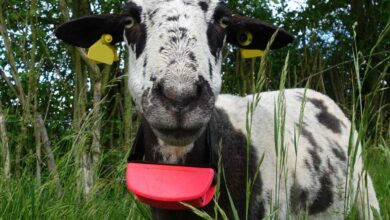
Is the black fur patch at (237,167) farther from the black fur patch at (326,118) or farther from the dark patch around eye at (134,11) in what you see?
the black fur patch at (326,118)

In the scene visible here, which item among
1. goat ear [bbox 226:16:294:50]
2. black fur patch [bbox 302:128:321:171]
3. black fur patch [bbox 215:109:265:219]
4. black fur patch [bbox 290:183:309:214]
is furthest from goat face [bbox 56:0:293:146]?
black fur patch [bbox 290:183:309:214]

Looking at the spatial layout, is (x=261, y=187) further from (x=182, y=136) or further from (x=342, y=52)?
(x=342, y=52)

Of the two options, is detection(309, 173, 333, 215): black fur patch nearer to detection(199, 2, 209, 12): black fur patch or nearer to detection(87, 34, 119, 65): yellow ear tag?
detection(199, 2, 209, 12): black fur patch

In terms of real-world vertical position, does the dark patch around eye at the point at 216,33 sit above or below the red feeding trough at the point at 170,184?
above

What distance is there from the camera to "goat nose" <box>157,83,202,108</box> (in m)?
2.37

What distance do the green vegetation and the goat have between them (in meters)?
0.21

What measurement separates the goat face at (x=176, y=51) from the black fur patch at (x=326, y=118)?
0.89 m

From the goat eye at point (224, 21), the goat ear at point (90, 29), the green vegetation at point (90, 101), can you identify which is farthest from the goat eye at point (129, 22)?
the green vegetation at point (90, 101)

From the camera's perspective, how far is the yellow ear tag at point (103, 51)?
11.6 feet

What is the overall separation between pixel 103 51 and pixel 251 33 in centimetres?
89

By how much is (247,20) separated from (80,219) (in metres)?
1.60

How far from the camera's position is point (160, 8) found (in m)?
2.91

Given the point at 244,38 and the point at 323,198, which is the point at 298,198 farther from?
the point at 244,38

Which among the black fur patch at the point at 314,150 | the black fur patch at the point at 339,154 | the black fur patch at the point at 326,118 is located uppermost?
the black fur patch at the point at 326,118
